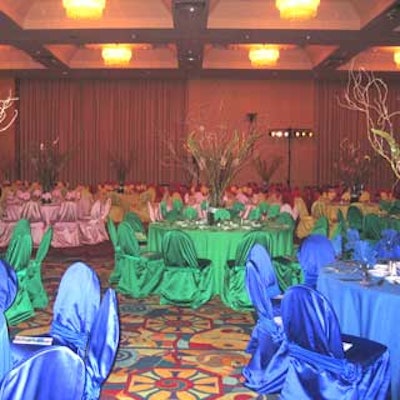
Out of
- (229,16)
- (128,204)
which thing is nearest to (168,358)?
(229,16)

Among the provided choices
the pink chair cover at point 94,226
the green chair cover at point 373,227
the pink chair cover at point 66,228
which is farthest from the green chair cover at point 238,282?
the pink chair cover at point 94,226

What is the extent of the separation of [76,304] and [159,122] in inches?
528

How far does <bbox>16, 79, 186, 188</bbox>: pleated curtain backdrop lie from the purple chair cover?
12.7 m

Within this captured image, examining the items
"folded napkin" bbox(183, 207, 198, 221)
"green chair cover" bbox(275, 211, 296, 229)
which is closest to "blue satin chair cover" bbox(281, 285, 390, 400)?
"green chair cover" bbox(275, 211, 296, 229)

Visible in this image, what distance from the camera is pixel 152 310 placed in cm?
572

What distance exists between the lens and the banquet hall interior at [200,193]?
355 centimetres

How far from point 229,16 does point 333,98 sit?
283 inches

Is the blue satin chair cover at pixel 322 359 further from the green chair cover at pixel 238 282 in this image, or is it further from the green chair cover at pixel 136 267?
the green chair cover at pixel 136 267

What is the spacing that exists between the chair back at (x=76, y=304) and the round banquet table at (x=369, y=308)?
140cm

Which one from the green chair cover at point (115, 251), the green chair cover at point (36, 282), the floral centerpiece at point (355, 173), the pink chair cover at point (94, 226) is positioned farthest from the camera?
the floral centerpiece at point (355, 173)

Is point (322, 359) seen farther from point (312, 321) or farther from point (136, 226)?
point (136, 226)

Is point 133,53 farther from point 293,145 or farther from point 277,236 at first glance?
point 277,236

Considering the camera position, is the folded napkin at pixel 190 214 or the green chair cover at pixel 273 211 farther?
the green chair cover at pixel 273 211

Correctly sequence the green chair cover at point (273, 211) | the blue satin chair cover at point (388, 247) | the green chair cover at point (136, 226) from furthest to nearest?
the green chair cover at point (273, 211)
the green chair cover at point (136, 226)
the blue satin chair cover at point (388, 247)
